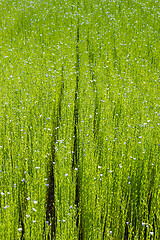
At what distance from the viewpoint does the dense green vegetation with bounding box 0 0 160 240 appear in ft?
12.4

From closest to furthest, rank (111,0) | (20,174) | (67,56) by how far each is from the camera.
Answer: (20,174) → (67,56) → (111,0)

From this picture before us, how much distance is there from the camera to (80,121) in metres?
5.57

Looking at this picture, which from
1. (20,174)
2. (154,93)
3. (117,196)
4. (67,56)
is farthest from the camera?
(67,56)

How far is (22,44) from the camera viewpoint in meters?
9.15

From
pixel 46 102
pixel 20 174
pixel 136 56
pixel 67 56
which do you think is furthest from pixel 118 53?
pixel 20 174

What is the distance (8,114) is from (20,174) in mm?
1691

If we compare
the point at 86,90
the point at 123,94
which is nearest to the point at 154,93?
the point at 123,94

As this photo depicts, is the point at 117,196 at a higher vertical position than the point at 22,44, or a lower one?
lower

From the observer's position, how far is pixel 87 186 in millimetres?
4020

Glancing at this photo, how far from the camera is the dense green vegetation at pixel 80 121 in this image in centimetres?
378

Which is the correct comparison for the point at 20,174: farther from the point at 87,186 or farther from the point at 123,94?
the point at 123,94

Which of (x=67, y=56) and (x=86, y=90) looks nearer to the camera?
(x=86, y=90)

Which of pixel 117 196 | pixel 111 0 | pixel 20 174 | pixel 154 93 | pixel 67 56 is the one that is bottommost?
pixel 117 196

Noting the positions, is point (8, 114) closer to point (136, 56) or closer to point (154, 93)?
point (154, 93)
